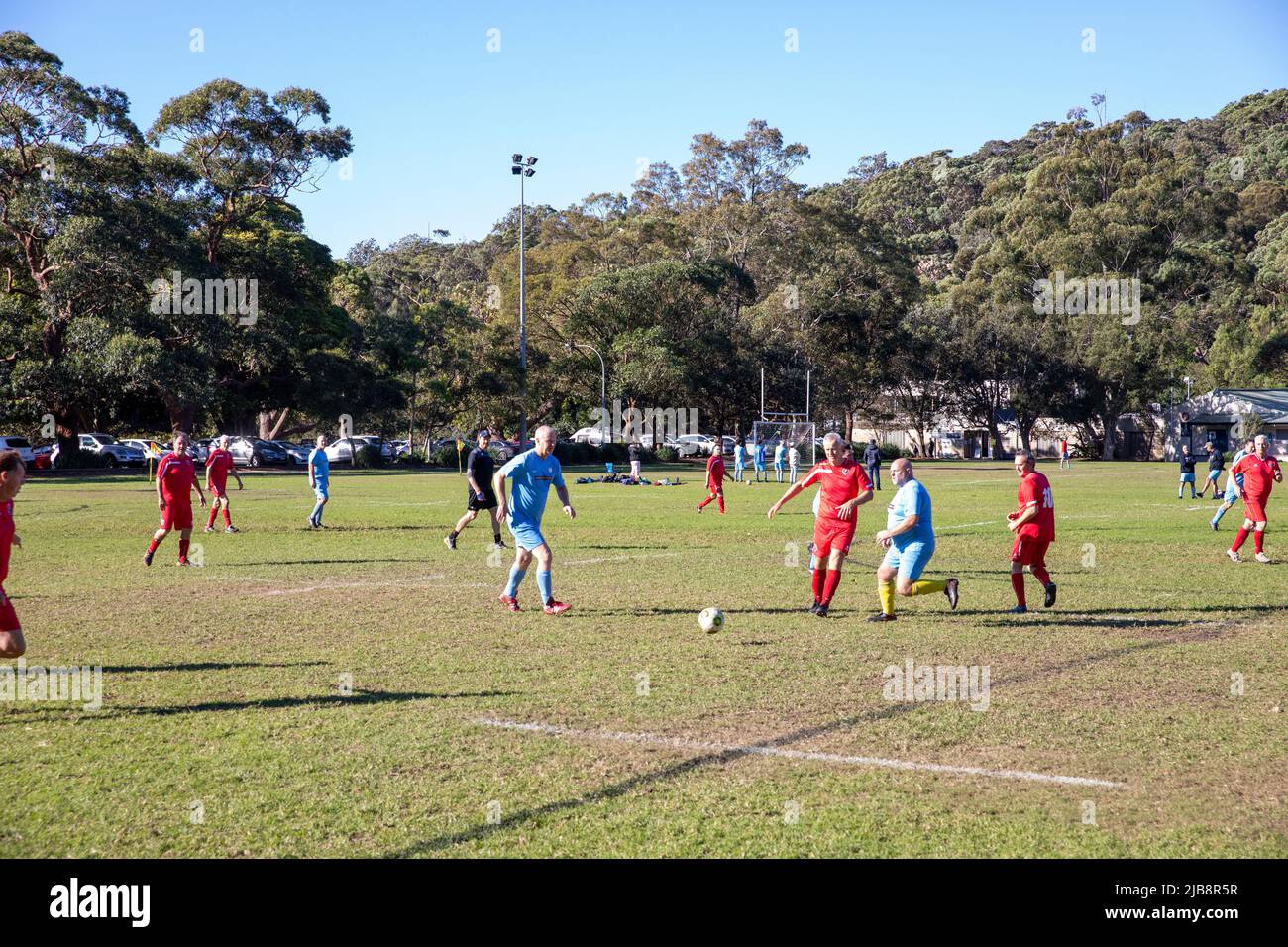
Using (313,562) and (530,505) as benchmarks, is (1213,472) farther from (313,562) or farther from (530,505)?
(530,505)

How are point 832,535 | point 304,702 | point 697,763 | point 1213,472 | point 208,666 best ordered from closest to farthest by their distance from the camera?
point 697,763 < point 304,702 < point 208,666 < point 832,535 < point 1213,472

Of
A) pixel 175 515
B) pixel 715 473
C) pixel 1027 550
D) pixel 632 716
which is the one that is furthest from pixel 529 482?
pixel 715 473

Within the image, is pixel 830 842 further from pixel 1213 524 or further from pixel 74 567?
pixel 1213 524

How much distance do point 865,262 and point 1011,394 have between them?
14307 millimetres

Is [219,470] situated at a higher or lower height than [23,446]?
lower

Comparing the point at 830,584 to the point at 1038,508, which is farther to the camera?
the point at 1038,508

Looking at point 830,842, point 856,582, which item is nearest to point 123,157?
point 856,582

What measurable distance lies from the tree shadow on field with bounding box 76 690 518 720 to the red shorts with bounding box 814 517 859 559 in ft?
14.7

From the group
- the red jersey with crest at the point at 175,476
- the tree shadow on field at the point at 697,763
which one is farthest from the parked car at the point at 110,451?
the tree shadow on field at the point at 697,763

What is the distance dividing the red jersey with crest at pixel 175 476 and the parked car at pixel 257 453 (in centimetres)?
4775

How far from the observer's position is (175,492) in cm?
1614

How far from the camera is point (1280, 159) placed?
4444 inches

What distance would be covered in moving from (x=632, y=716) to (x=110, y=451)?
5552 cm

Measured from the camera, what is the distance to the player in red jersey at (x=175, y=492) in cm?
1614
